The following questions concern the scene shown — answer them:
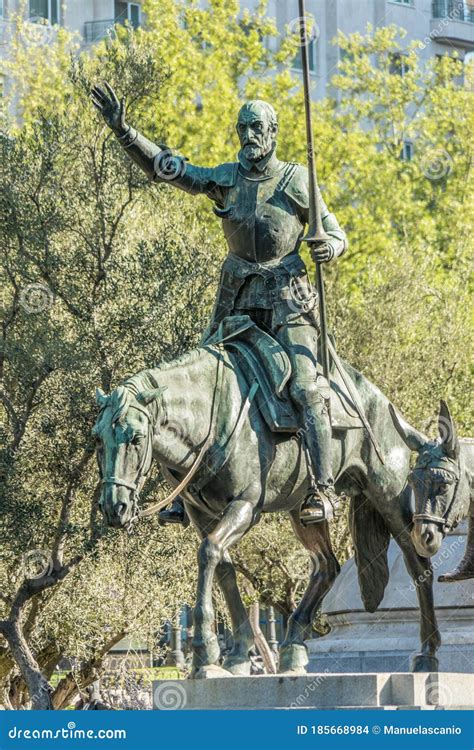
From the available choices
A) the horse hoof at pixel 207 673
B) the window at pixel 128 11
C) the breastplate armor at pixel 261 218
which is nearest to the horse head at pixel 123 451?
the horse hoof at pixel 207 673

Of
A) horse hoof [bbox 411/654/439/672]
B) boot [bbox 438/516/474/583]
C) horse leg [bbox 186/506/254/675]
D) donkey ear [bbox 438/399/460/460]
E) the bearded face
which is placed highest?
the bearded face

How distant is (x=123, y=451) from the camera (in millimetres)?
11625

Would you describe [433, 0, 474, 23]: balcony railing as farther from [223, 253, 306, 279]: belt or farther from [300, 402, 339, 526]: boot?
[300, 402, 339, 526]: boot

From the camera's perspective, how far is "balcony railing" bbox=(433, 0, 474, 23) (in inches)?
2386

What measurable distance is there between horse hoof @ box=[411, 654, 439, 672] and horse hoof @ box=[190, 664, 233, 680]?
2.08m

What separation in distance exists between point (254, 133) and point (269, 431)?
253 centimetres

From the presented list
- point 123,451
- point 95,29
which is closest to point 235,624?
point 123,451

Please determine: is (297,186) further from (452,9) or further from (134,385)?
(452,9)

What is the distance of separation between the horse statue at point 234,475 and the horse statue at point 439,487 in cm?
9

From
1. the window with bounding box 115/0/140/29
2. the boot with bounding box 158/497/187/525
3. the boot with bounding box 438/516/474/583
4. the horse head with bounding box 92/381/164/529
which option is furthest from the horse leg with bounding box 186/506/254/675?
the window with bounding box 115/0/140/29

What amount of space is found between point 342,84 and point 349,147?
13.4 ft

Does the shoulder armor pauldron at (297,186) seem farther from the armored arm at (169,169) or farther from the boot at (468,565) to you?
the boot at (468,565)
